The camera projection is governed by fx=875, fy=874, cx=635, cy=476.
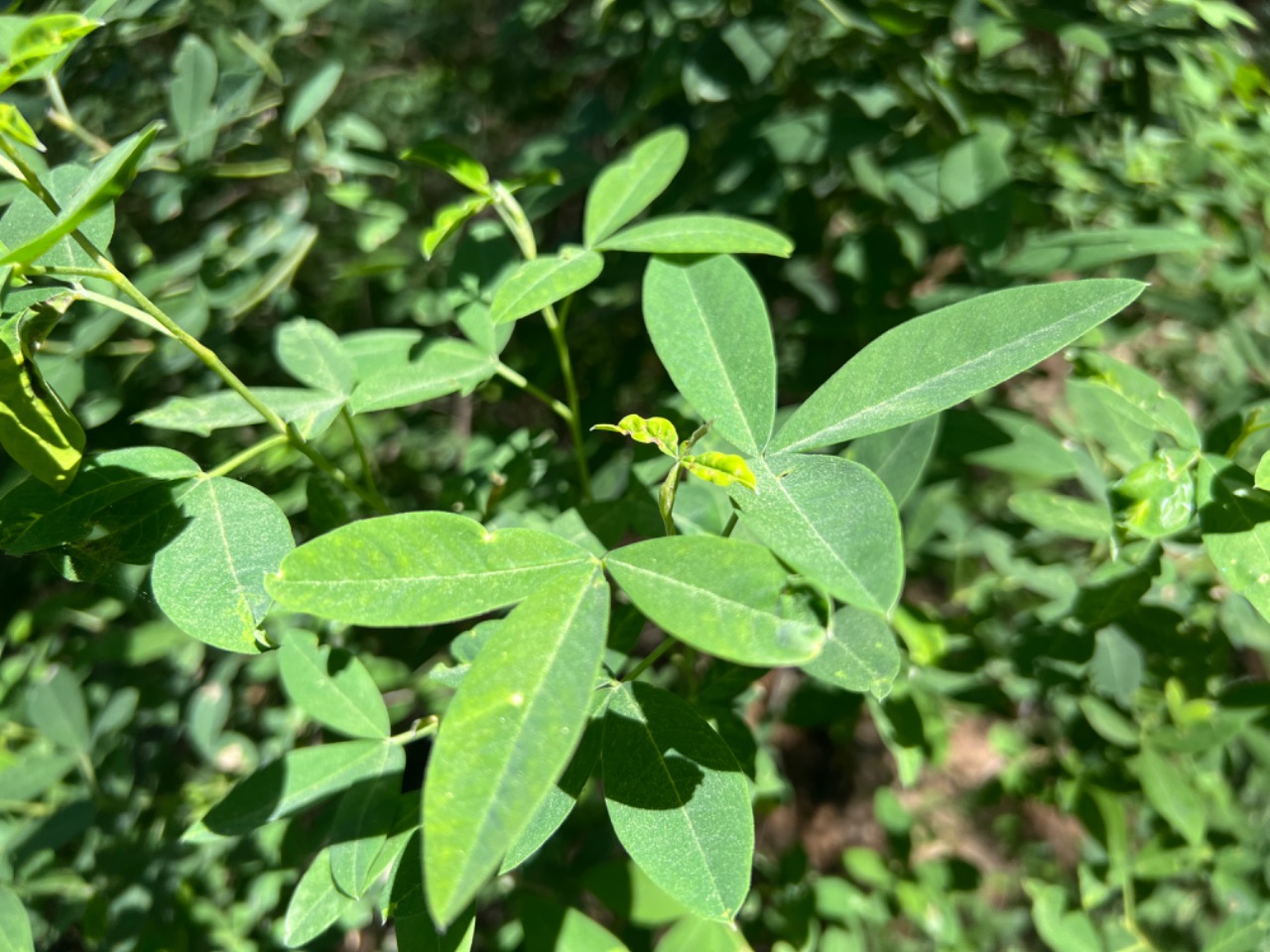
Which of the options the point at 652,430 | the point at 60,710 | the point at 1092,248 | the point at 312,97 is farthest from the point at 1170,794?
the point at 312,97

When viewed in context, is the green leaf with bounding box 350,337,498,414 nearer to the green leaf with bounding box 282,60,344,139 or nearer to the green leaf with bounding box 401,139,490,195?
the green leaf with bounding box 401,139,490,195

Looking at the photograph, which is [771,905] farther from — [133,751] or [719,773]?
[133,751]

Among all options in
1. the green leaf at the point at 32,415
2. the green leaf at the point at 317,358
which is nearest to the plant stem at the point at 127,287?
the green leaf at the point at 32,415

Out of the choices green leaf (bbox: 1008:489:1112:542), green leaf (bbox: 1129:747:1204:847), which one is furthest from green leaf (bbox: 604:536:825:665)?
green leaf (bbox: 1129:747:1204:847)

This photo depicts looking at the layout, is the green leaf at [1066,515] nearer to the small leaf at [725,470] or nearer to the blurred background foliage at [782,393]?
the blurred background foliage at [782,393]

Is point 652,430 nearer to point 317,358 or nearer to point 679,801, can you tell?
point 679,801

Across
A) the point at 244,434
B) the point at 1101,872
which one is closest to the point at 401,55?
the point at 244,434

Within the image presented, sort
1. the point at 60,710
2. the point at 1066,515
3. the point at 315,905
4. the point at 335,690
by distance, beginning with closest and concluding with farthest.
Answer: the point at 315,905, the point at 335,690, the point at 1066,515, the point at 60,710
